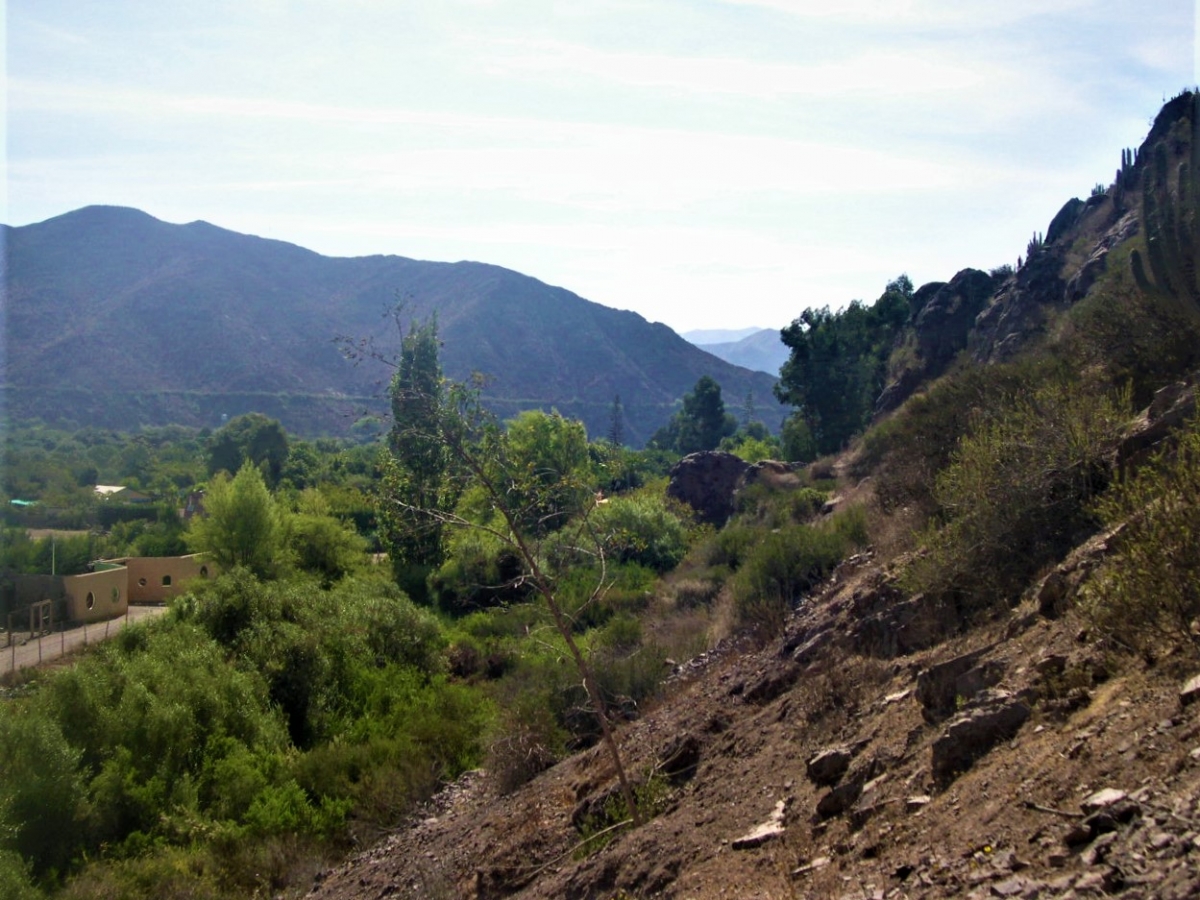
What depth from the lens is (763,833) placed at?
704 cm

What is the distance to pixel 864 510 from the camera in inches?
687

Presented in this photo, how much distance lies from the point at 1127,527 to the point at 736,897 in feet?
12.4

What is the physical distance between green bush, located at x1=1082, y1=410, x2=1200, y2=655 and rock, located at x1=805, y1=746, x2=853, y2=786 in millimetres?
2139

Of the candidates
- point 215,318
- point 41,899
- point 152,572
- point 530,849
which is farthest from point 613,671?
point 215,318

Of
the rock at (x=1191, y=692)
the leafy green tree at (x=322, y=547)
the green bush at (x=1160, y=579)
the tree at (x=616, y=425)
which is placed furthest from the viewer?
the tree at (x=616, y=425)

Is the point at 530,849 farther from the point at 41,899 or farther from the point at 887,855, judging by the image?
the point at 41,899

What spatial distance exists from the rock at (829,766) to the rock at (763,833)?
1.38 feet

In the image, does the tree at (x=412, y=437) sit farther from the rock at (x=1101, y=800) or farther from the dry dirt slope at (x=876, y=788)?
the rock at (x=1101, y=800)

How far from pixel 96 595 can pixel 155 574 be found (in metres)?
4.44

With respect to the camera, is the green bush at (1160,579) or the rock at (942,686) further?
the rock at (942,686)

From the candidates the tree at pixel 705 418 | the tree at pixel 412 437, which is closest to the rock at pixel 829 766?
the tree at pixel 412 437

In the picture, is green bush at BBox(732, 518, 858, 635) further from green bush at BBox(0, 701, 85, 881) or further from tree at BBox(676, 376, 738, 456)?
tree at BBox(676, 376, 738, 456)

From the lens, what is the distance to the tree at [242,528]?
32.1 m

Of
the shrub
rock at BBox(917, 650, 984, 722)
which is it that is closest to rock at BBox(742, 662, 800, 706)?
rock at BBox(917, 650, 984, 722)
